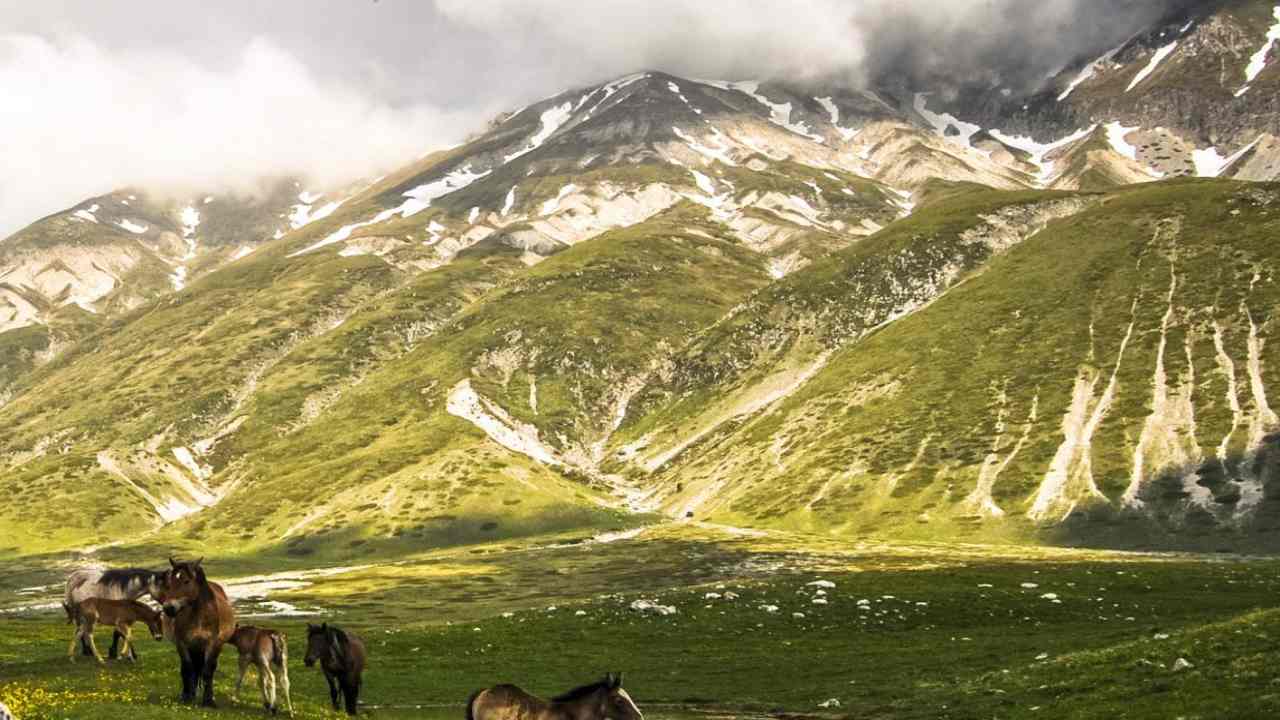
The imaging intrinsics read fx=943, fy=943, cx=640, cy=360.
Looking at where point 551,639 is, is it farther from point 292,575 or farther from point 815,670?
point 292,575

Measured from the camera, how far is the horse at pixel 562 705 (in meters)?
22.7

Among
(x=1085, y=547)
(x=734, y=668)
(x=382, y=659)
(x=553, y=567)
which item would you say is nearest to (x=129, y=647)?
(x=382, y=659)

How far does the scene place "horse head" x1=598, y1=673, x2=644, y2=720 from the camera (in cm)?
2256

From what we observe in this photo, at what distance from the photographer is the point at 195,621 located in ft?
101

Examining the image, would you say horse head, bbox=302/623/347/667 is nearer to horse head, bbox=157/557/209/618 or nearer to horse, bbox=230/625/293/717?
horse, bbox=230/625/293/717

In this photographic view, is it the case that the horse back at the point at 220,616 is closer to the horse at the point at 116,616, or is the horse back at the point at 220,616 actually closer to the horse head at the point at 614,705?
the horse at the point at 116,616

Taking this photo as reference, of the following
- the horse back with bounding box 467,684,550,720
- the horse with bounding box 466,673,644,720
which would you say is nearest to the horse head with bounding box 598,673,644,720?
the horse with bounding box 466,673,644,720

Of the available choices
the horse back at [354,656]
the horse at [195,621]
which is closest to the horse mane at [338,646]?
the horse back at [354,656]

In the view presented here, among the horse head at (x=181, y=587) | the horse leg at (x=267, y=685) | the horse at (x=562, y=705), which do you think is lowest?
the horse leg at (x=267, y=685)

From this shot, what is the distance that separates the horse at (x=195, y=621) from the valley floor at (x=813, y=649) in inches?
49.9

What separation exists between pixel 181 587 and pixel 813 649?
40.5 metres

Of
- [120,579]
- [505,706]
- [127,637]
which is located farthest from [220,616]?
[120,579]

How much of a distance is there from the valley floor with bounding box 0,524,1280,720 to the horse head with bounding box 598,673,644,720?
14130mm

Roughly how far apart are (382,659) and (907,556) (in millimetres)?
108686
